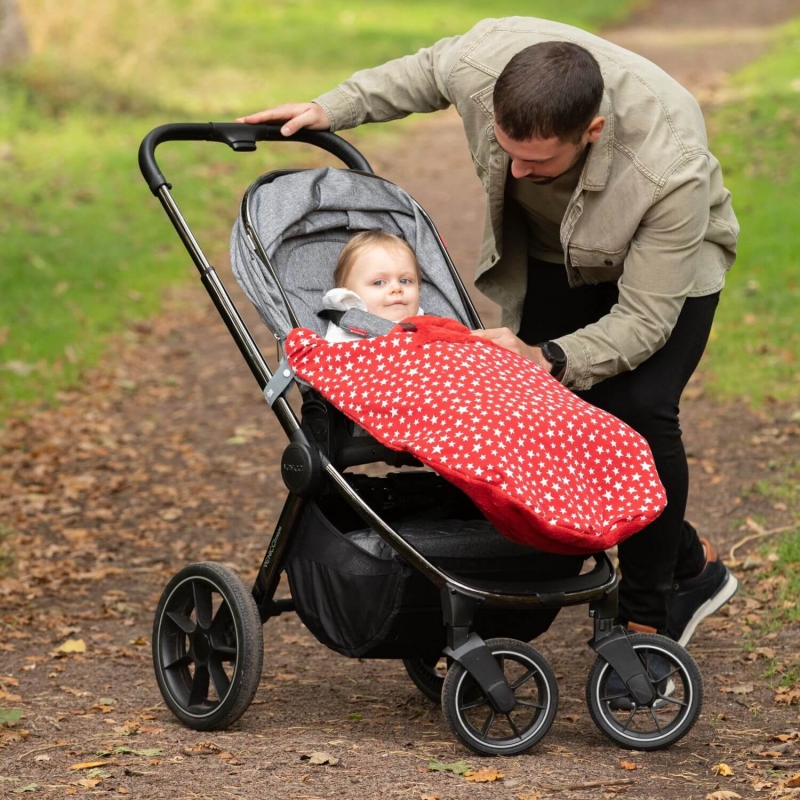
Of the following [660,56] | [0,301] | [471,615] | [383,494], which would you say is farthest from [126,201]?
[660,56]

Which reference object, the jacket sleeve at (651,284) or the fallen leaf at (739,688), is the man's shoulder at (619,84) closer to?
the jacket sleeve at (651,284)

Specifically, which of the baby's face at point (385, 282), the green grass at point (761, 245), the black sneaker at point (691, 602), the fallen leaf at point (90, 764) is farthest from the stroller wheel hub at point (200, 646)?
the green grass at point (761, 245)

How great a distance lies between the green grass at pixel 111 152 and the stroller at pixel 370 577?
4155 millimetres

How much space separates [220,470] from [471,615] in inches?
151

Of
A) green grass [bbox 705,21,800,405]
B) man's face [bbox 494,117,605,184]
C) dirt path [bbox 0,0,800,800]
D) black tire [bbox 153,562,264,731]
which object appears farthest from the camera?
green grass [bbox 705,21,800,405]

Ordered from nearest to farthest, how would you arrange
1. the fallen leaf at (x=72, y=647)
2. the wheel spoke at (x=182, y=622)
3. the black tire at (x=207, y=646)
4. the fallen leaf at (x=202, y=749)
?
1. the fallen leaf at (x=202, y=749)
2. the black tire at (x=207, y=646)
3. the wheel spoke at (x=182, y=622)
4. the fallen leaf at (x=72, y=647)

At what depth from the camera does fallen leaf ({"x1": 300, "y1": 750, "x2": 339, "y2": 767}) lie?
3.28 metres

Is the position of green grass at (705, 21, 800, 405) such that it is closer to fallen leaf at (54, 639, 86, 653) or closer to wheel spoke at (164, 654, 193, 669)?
fallen leaf at (54, 639, 86, 653)

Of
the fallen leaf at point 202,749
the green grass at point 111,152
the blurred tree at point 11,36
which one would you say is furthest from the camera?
the blurred tree at point 11,36

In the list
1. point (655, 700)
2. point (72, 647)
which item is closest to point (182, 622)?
point (72, 647)

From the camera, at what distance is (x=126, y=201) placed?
11.8 metres

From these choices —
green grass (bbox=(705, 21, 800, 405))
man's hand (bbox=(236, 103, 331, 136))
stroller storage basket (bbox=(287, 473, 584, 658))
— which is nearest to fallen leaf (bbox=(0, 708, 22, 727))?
stroller storage basket (bbox=(287, 473, 584, 658))

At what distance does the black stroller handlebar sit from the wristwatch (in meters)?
1.23

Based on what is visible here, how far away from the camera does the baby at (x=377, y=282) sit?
3.81 m
